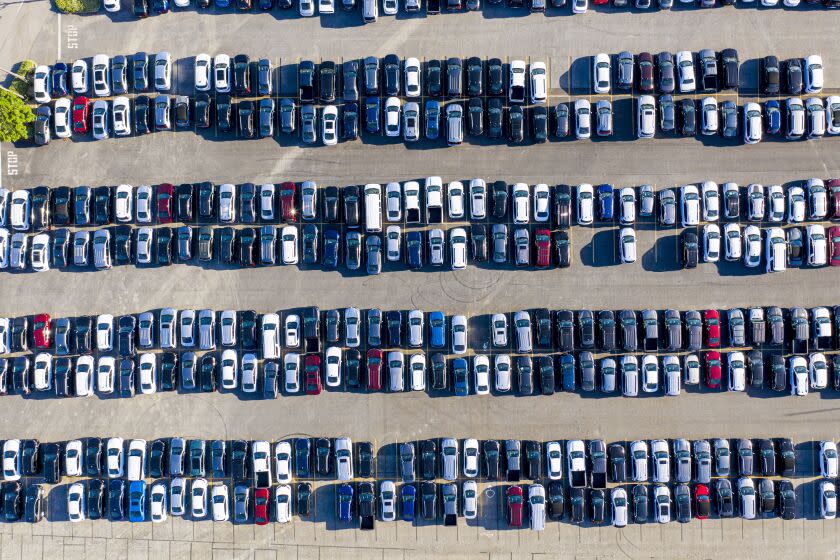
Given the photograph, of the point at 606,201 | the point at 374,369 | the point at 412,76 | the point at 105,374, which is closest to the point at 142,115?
the point at 105,374

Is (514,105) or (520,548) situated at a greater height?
(514,105)

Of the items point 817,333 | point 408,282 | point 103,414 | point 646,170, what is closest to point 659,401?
point 817,333

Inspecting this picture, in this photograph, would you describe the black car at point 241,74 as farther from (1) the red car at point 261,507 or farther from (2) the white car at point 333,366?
(1) the red car at point 261,507

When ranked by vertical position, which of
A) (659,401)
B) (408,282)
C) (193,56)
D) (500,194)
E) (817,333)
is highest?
(193,56)

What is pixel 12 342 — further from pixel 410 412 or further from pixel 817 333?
pixel 817 333

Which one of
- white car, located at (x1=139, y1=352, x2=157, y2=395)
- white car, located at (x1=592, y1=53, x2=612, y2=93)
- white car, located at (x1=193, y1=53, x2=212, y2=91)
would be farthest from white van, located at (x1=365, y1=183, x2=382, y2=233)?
white car, located at (x1=139, y1=352, x2=157, y2=395)

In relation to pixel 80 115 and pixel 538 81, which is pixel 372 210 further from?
pixel 80 115
